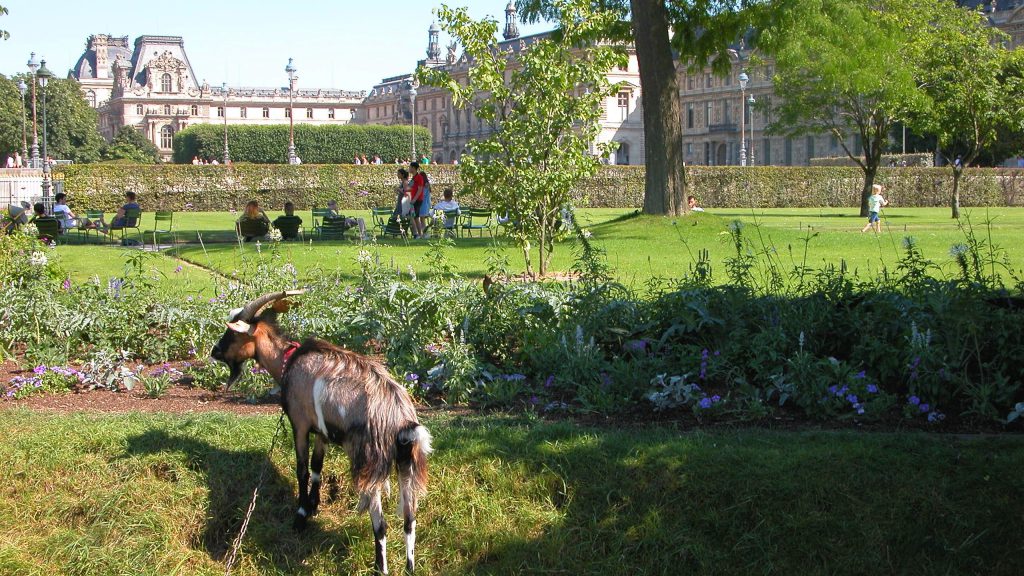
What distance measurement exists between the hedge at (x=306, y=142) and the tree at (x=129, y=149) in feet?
14.8

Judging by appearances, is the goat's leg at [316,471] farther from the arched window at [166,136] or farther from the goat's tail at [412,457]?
the arched window at [166,136]

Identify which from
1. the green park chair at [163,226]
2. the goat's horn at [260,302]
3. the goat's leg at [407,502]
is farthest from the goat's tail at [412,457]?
the green park chair at [163,226]

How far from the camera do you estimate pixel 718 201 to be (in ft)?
141

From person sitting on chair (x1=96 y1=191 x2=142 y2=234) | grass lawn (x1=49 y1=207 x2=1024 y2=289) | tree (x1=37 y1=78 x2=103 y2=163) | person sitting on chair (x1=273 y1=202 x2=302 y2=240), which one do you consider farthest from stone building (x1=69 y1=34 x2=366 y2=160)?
grass lawn (x1=49 y1=207 x2=1024 y2=289)

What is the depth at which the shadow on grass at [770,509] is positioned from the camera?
497 centimetres

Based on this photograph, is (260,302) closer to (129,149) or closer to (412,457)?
(412,457)

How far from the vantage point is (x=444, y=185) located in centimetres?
4331

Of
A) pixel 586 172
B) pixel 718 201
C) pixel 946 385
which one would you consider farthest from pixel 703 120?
pixel 946 385

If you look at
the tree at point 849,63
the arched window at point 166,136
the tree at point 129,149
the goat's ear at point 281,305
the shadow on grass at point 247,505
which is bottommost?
the shadow on grass at point 247,505

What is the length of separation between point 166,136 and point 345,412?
484ft

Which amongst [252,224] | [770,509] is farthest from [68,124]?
[770,509]

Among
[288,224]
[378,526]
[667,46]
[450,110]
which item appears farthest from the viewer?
[450,110]

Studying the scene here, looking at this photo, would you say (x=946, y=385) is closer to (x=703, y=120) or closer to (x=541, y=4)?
(x=541, y=4)

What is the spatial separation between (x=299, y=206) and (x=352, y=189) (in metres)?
2.10
